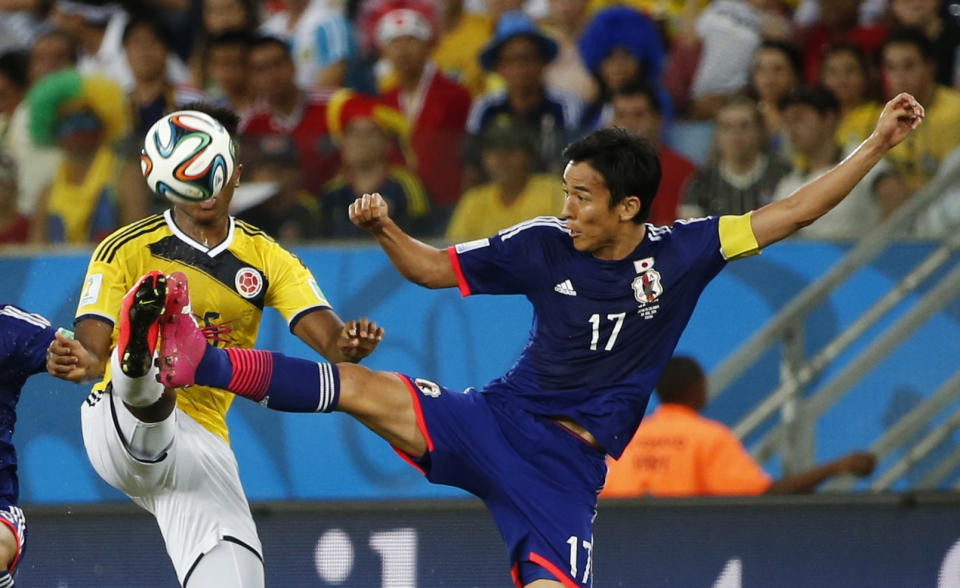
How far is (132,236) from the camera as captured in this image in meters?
6.05

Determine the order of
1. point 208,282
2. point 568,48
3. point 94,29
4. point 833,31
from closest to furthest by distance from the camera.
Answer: point 208,282
point 833,31
point 568,48
point 94,29

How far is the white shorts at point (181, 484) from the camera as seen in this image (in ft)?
18.7

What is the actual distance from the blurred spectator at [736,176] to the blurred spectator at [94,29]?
468 centimetres

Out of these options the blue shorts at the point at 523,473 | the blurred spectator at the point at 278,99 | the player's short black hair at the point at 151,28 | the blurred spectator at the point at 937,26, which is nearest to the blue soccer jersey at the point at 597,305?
the blue shorts at the point at 523,473

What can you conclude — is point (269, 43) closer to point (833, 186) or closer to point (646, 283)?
point (646, 283)

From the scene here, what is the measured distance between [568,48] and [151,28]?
10.1 ft

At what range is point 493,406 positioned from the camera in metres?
6.01

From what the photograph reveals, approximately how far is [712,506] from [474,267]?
1874 millimetres

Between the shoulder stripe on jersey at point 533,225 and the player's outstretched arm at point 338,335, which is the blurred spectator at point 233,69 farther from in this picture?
the shoulder stripe on jersey at point 533,225

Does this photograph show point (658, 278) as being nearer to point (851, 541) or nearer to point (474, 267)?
point (474, 267)

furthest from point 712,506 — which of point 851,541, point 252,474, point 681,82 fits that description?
point 681,82

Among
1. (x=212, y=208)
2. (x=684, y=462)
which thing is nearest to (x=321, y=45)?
(x=684, y=462)

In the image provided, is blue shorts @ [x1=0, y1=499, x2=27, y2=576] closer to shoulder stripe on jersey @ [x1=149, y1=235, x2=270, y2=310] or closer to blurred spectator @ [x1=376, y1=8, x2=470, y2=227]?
shoulder stripe on jersey @ [x1=149, y1=235, x2=270, y2=310]

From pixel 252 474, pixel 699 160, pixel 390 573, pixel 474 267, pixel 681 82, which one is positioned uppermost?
pixel 681 82
